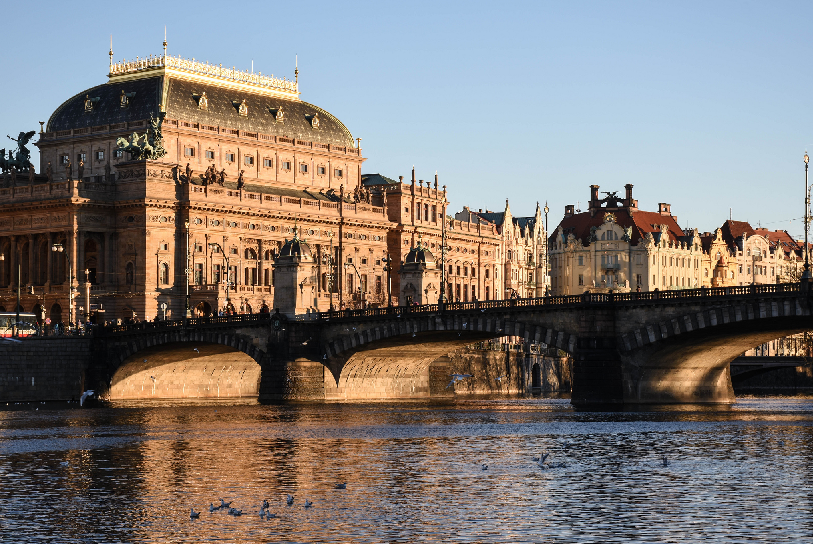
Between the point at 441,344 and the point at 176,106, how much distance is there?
212ft

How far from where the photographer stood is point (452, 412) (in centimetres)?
11506

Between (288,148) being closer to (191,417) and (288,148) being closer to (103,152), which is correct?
(103,152)

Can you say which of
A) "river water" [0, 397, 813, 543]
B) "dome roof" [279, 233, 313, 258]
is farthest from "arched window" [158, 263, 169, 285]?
"river water" [0, 397, 813, 543]

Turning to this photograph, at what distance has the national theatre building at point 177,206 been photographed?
168m

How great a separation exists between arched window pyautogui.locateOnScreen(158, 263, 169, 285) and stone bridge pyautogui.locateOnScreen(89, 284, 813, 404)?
21508 millimetres

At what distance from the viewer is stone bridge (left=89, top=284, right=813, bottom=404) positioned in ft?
345

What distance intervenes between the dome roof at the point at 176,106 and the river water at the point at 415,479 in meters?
86.6

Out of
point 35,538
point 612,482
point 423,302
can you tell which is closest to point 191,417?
point 423,302

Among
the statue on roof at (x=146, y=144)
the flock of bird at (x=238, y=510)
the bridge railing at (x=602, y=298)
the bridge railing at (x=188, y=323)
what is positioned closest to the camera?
the flock of bird at (x=238, y=510)

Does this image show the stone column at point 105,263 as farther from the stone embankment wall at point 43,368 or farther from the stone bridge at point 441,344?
the stone embankment wall at point 43,368

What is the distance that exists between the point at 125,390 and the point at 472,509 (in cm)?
9168

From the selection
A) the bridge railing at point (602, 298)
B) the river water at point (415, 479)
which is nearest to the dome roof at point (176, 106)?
the bridge railing at point (602, 298)

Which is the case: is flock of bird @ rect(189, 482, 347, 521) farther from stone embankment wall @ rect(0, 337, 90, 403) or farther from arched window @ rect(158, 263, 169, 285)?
arched window @ rect(158, 263, 169, 285)

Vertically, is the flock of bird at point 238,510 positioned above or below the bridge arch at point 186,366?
below
